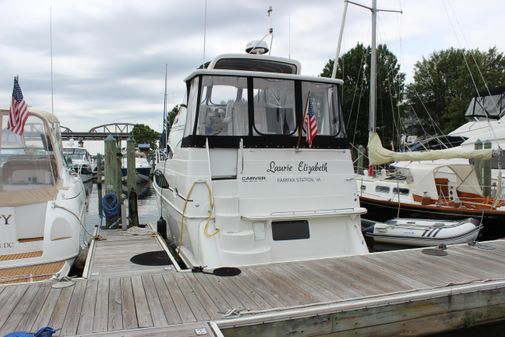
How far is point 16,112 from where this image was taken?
6516mm

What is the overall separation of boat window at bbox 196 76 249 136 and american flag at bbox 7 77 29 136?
9.02ft

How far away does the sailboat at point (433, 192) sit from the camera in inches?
441

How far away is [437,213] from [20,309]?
34.7 feet

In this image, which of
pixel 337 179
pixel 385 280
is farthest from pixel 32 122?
pixel 385 280

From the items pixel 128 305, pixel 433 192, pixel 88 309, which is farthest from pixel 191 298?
pixel 433 192

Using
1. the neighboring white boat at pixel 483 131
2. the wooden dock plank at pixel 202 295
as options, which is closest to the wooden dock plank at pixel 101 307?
the wooden dock plank at pixel 202 295

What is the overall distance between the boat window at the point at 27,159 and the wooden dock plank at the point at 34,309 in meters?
2.70

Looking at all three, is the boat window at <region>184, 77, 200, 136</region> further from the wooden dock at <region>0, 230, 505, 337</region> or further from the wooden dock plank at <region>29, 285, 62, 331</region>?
the wooden dock plank at <region>29, 285, 62, 331</region>

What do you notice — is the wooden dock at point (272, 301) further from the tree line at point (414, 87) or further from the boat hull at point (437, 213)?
the tree line at point (414, 87)

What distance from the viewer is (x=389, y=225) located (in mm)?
10945

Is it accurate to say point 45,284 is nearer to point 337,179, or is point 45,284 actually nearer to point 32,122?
point 32,122

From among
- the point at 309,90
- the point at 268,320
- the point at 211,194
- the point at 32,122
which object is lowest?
the point at 268,320

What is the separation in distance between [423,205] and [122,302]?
9.87 meters

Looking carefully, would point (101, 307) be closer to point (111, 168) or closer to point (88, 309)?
point (88, 309)
